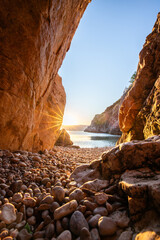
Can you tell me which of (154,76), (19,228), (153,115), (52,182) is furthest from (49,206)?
(154,76)

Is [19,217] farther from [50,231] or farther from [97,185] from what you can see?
[97,185]

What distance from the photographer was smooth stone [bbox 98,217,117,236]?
1.21 metres

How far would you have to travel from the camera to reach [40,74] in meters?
4.35

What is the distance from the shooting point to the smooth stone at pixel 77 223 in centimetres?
125

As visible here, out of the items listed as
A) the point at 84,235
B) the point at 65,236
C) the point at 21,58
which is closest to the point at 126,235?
the point at 84,235

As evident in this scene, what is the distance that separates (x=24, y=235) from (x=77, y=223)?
0.62m

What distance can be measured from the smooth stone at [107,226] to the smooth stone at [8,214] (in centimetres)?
113

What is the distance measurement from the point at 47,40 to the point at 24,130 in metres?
3.49

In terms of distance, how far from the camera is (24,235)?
1.25 m

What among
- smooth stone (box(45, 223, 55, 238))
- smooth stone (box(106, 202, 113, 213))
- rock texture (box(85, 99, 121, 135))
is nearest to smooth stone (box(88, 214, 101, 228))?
smooth stone (box(106, 202, 113, 213))

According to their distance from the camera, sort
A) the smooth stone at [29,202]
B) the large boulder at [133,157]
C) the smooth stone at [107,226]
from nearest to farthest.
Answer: the smooth stone at [107,226] → the smooth stone at [29,202] → the large boulder at [133,157]

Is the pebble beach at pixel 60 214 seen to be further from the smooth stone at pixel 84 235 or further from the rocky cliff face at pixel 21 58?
the rocky cliff face at pixel 21 58

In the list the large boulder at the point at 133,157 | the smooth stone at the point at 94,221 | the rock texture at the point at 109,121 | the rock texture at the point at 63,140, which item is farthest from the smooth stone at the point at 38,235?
the rock texture at the point at 109,121

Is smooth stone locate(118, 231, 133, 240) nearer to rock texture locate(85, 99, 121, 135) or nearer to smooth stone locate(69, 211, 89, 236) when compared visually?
smooth stone locate(69, 211, 89, 236)
